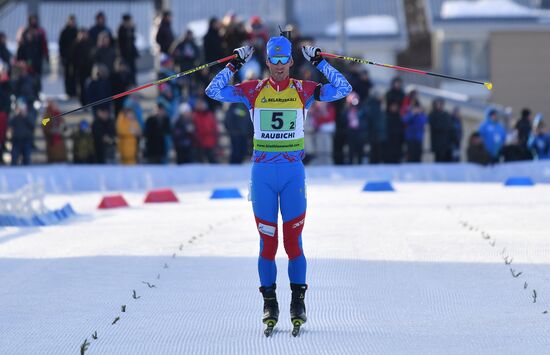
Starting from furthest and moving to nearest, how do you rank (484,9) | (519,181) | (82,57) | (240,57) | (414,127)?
(484,9) < (82,57) < (414,127) < (519,181) < (240,57)

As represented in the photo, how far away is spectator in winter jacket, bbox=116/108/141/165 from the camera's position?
25.8 m

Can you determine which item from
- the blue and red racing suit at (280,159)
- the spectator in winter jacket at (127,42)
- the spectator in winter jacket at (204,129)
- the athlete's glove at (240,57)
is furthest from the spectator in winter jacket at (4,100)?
the blue and red racing suit at (280,159)

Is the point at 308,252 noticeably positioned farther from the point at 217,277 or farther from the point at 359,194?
the point at 359,194

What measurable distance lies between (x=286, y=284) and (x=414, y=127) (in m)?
15.7

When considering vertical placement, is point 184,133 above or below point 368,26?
below

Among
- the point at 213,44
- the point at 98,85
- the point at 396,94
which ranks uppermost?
the point at 213,44

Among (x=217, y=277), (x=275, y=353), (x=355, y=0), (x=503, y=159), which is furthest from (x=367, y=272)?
(x=355, y=0)

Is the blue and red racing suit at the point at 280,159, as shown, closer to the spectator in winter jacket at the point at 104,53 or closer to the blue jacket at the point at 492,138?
the blue jacket at the point at 492,138

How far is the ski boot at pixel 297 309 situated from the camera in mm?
8906

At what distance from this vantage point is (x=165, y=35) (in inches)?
1116

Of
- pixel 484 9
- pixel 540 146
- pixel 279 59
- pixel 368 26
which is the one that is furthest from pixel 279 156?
pixel 368 26

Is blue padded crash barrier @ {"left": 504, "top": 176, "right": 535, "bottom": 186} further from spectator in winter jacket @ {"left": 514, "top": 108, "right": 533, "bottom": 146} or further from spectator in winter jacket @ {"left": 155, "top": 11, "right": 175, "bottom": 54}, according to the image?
spectator in winter jacket @ {"left": 155, "top": 11, "right": 175, "bottom": 54}

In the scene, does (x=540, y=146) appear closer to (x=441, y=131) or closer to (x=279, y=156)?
(x=441, y=131)

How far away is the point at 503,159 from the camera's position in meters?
26.8
